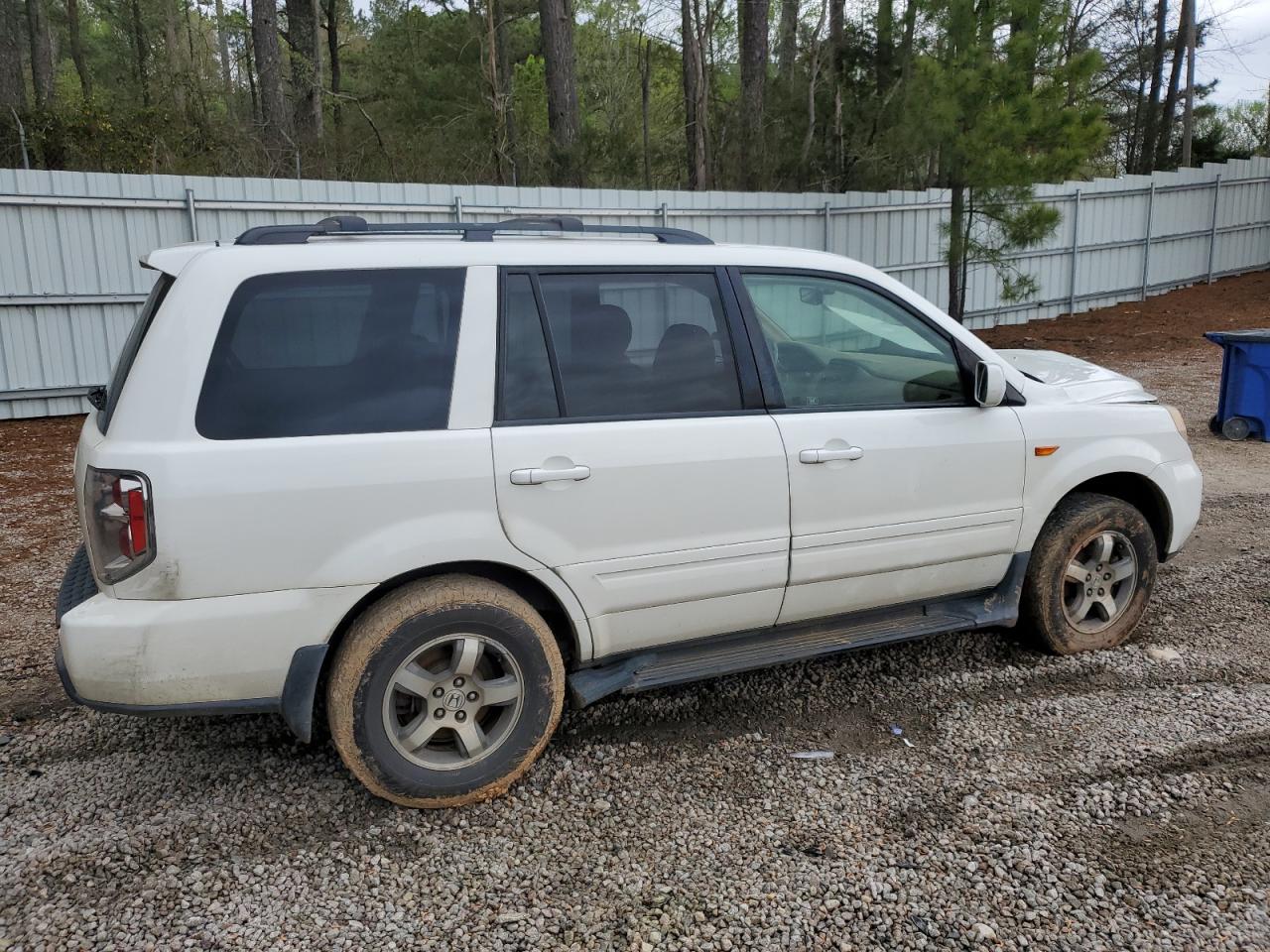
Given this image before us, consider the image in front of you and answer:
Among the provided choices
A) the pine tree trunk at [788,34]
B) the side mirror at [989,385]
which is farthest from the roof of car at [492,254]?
the pine tree trunk at [788,34]

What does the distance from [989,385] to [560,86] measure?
1458 cm

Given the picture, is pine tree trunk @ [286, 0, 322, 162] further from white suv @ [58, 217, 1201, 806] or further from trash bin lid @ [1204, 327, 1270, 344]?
white suv @ [58, 217, 1201, 806]

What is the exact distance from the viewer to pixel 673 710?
413 cm

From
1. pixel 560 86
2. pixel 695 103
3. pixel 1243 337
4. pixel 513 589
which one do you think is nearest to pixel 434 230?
pixel 513 589

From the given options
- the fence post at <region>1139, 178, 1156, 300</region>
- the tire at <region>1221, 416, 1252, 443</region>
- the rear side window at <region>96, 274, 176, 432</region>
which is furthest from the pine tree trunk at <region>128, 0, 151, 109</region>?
the rear side window at <region>96, 274, 176, 432</region>

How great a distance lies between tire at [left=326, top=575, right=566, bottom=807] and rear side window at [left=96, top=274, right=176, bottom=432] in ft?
3.40

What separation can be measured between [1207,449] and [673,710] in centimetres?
676

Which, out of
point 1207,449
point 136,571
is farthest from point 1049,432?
point 1207,449

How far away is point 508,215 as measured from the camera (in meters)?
12.4

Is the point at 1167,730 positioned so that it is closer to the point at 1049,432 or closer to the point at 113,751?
the point at 1049,432

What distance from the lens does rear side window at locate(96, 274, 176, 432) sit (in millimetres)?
3210

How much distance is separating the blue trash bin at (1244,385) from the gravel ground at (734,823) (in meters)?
4.98

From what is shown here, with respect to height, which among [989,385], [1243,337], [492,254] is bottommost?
[1243,337]

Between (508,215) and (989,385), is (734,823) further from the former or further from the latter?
(508,215)
